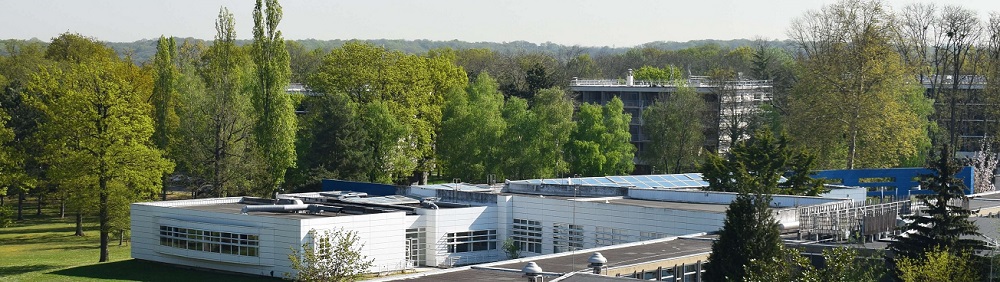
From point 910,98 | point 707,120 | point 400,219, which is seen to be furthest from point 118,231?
point 910,98

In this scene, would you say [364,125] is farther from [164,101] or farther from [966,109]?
[966,109]

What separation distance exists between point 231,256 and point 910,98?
50473 millimetres

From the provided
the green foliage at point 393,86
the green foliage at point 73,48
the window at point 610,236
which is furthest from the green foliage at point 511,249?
the green foliage at point 73,48

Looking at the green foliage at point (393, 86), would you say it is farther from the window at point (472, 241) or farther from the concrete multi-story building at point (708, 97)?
the concrete multi-story building at point (708, 97)

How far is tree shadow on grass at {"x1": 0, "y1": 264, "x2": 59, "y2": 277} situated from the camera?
53.9m

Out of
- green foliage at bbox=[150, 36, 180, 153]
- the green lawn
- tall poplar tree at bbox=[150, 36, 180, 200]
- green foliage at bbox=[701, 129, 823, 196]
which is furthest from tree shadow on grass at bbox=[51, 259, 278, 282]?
green foliage at bbox=[701, 129, 823, 196]

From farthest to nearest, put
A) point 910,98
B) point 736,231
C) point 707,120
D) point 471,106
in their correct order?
point 707,120
point 910,98
point 471,106
point 736,231

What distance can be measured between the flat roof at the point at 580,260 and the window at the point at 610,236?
6.38m

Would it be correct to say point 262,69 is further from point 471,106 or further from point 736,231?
point 736,231

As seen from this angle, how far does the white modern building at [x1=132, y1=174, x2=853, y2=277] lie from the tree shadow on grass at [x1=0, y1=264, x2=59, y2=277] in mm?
4561

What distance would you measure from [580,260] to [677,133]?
5044cm

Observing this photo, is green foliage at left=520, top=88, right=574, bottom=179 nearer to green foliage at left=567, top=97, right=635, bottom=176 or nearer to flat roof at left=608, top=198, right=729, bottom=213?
green foliage at left=567, top=97, right=635, bottom=176

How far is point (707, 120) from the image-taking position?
297 feet

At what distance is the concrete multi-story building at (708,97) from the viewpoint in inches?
3568
